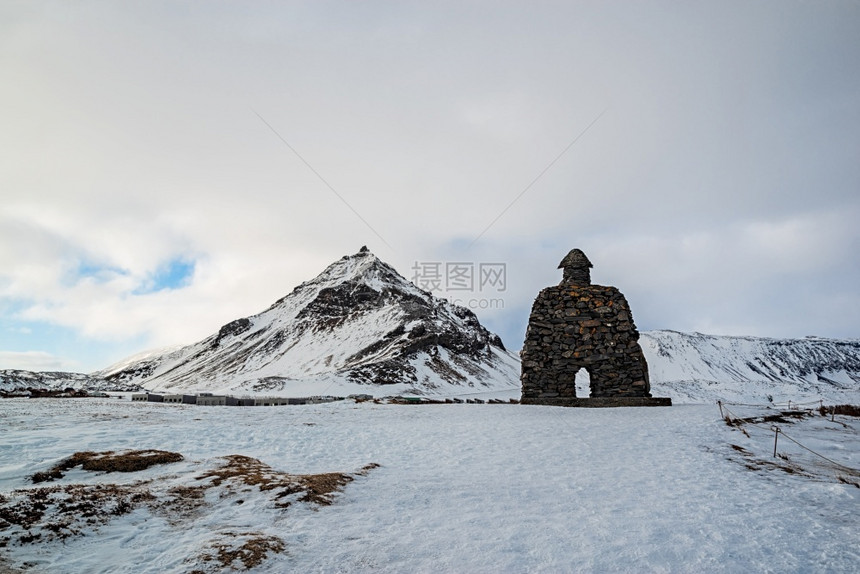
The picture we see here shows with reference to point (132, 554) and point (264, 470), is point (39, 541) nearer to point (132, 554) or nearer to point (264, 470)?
point (132, 554)

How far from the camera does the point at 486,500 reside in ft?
24.2

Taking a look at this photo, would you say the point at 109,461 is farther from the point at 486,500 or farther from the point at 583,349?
the point at 583,349

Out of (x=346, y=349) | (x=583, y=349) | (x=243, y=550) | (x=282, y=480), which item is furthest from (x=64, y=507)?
(x=346, y=349)

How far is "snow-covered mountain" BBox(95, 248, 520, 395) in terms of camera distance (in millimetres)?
89875

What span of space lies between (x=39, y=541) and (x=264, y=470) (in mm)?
3869

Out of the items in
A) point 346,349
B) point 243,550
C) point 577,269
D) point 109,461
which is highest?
point 577,269

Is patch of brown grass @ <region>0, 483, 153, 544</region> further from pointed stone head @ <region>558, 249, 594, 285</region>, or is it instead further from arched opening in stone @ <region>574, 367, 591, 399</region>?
pointed stone head @ <region>558, 249, 594, 285</region>

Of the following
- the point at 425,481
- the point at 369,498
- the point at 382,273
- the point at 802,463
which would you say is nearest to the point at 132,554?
the point at 369,498

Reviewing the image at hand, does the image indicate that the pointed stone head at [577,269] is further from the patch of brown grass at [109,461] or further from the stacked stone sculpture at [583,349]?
the patch of brown grass at [109,461]

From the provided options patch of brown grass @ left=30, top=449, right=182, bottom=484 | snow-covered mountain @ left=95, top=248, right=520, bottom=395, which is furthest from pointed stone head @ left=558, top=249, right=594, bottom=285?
snow-covered mountain @ left=95, top=248, right=520, bottom=395

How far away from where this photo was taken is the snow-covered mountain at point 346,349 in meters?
89.9

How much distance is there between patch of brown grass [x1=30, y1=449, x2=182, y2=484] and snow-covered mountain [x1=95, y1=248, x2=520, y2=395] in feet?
211

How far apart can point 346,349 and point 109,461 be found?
379 ft

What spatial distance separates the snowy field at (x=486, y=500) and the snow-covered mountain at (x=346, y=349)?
205ft
